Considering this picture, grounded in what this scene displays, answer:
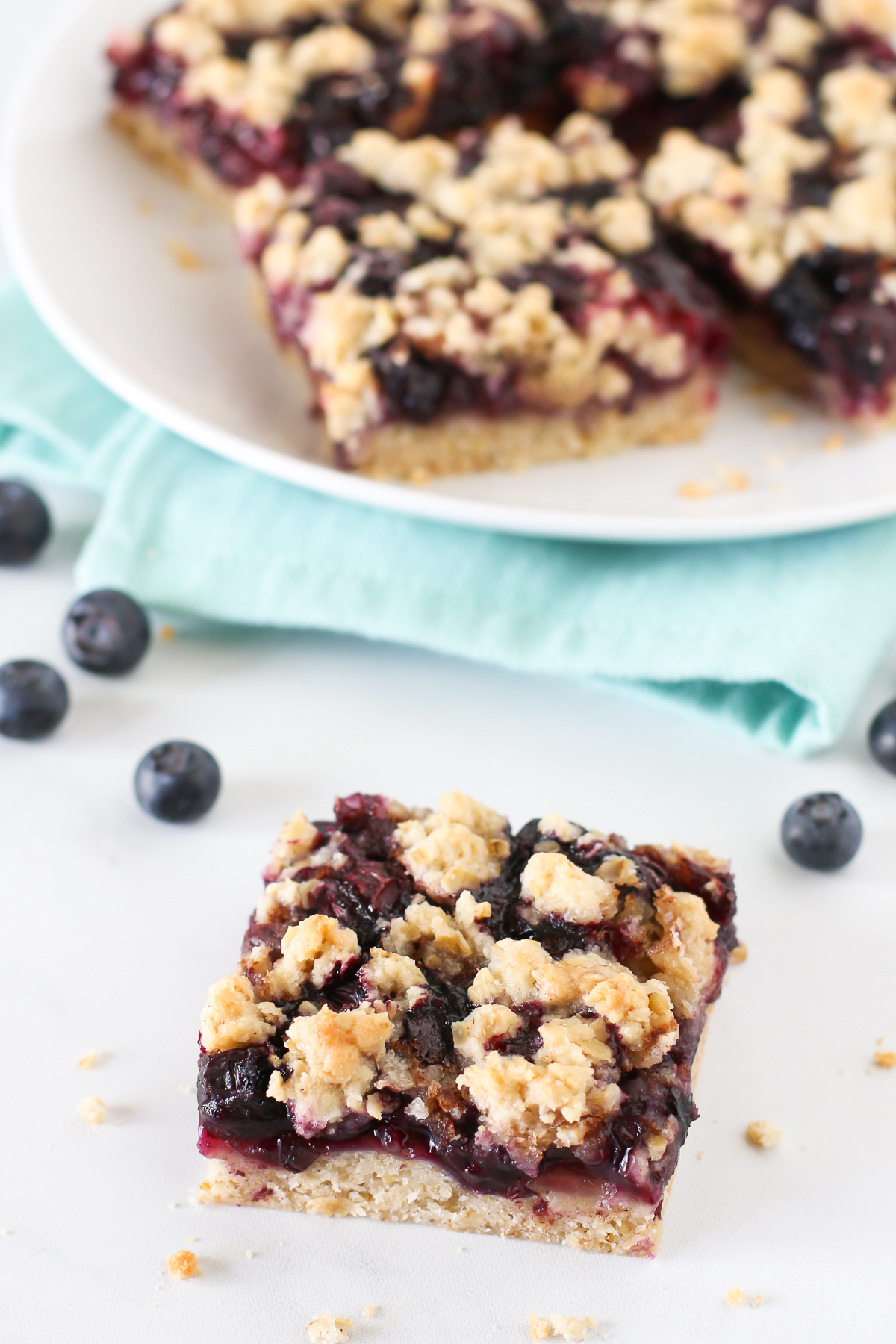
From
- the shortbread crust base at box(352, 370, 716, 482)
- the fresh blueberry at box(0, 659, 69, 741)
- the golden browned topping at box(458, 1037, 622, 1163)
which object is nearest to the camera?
the golden browned topping at box(458, 1037, 622, 1163)

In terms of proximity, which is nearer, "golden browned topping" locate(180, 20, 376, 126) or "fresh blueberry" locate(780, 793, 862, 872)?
"fresh blueberry" locate(780, 793, 862, 872)

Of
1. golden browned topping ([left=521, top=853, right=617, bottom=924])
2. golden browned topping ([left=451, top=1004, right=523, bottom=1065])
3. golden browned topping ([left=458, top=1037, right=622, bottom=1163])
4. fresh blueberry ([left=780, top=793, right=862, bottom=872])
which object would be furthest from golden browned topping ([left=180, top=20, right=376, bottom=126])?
golden browned topping ([left=458, top=1037, right=622, bottom=1163])

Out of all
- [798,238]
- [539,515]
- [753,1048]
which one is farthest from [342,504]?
[753,1048]

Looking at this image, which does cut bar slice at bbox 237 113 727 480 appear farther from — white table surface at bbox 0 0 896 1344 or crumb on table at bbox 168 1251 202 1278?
crumb on table at bbox 168 1251 202 1278

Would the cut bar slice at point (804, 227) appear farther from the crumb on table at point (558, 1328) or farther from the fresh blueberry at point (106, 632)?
the crumb on table at point (558, 1328)

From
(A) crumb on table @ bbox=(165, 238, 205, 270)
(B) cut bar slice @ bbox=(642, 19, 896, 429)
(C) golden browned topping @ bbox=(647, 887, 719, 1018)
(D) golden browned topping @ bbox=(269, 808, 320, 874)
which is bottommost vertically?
(D) golden browned topping @ bbox=(269, 808, 320, 874)

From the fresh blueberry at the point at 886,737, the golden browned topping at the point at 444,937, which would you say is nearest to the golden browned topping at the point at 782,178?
the fresh blueberry at the point at 886,737
